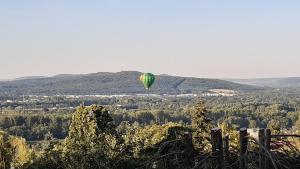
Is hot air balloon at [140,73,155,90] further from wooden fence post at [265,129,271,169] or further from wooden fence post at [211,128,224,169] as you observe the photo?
wooden fence post at [265,129,271,169]

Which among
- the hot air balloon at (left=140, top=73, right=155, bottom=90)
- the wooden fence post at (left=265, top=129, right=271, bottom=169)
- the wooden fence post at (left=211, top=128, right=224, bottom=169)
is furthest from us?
the hot air balloon at (left=140, top=73, right=155, bottom=90)

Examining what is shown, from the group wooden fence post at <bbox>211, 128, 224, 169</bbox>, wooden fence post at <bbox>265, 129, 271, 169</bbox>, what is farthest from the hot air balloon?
wooden fence post at <bbox>265, 129, 271, 169</bbox>

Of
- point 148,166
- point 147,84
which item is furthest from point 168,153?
point 147,84

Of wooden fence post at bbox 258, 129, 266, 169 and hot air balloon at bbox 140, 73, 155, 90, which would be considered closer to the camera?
wooden fence post at bbox 258, 129, 266, 169

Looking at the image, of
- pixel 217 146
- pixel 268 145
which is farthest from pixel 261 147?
pixel 217 146

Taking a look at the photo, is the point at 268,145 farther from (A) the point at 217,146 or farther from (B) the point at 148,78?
(B) the point at 148,78

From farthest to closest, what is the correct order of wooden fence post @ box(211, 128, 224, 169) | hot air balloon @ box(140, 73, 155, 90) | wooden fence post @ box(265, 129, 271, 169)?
hot air balloon @ box(140, 73, 155, 90), wooden fence post @ box(211, 128, 224, 169), wooden fence post @ box(265, 129, 271, 169)

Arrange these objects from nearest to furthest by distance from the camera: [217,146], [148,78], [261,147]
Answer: [261,147]
[217,146]
[148,78]

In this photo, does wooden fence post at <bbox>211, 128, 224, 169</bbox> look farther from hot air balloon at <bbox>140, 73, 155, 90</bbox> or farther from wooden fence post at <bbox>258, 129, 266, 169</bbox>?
hot air balloon at <bbox>140, 73, 155, 90</bbox>

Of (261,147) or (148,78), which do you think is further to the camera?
(148,78)
